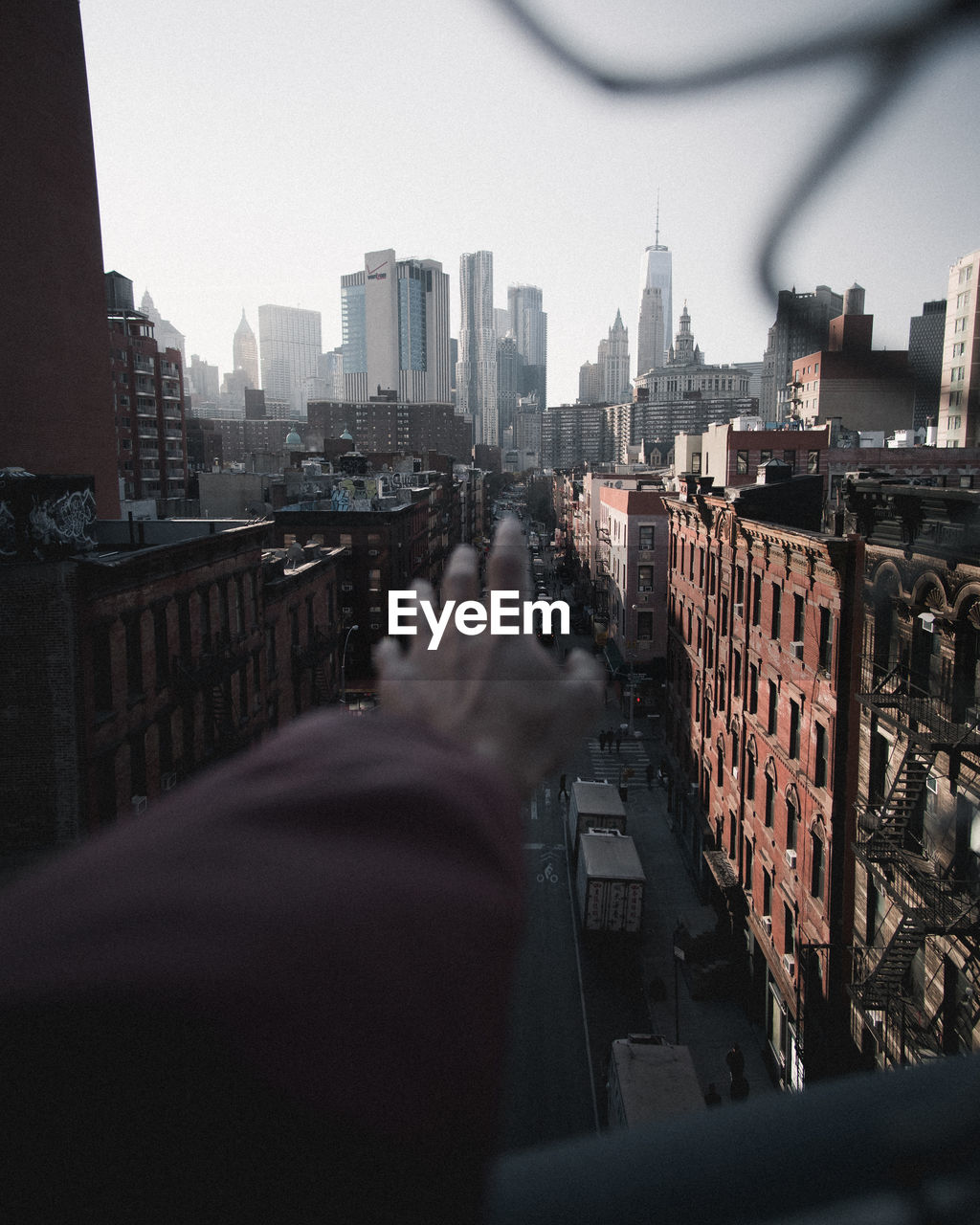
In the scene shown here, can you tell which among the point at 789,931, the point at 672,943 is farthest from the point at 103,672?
the point at 672,943

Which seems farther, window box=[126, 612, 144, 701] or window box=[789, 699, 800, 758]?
window box=[789, 699, 800, 758]

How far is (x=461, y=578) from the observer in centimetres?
253

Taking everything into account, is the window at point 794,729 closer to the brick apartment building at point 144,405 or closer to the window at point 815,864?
the window at point 815,864

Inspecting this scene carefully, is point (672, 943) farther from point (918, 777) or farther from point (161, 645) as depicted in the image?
Answer: point (161, 645)

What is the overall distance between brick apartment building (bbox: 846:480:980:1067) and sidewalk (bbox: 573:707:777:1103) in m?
4.76

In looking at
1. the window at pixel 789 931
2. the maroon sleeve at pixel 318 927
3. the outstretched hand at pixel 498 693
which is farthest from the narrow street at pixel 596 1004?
the maroon sleeve at pixel 318 927

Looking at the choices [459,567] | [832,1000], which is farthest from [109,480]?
[459,567]

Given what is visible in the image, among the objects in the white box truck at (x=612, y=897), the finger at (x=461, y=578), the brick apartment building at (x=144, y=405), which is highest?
the brick apartment building at (x=144, y=405)

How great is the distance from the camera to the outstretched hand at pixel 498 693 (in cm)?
180

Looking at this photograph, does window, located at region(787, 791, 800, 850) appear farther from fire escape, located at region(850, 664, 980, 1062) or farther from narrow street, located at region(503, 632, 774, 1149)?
narrow street, located at region(503, 632, 774, 1149)

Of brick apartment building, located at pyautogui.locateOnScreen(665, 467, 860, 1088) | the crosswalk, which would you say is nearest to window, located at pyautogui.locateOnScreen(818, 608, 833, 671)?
brick apartment building, located at pyautogui.locateOnScreen(665, 467, 860, 1088)

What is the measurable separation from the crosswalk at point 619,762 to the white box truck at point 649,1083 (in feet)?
66.3

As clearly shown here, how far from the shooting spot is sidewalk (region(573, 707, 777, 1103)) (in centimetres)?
2102

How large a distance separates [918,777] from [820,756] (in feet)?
13.9
